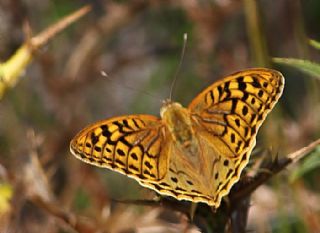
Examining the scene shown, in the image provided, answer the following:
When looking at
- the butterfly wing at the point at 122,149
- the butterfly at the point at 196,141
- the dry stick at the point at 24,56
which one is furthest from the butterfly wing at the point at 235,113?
the dry stick at the point at 24,56

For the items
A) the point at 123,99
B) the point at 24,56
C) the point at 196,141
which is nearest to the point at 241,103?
the point at 196,141

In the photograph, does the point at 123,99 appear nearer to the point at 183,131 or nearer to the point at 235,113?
the point at 183,131

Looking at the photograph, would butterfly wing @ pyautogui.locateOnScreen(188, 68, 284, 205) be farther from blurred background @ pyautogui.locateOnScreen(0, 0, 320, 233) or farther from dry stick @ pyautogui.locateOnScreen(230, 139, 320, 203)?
blurred background @ pyautogui.locateOnScreen(0, 0, 320, 233)

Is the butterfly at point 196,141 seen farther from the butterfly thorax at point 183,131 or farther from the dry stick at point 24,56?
the dry stick at point 24,56

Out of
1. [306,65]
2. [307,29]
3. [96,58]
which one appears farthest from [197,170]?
[307,29]

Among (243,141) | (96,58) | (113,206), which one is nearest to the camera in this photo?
(243,141)

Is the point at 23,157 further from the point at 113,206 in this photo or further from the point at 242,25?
the point at 242,25
